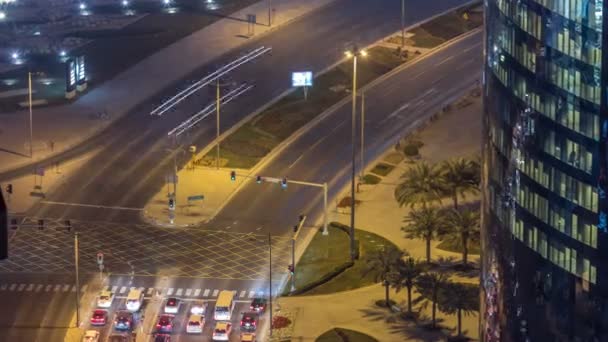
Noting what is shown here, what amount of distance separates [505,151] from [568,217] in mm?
9879

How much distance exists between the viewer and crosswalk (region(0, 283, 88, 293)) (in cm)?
19500

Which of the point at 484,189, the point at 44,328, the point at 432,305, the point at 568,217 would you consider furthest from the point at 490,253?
the point at 44,328

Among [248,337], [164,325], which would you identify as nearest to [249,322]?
[248,337]

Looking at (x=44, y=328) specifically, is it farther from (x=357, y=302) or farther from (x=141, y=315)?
(x=357, y=302)

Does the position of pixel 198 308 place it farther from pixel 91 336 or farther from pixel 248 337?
pixel 91 336

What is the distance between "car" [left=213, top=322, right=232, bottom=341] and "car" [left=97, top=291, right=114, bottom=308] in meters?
12.5

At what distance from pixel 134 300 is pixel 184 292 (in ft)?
20.7

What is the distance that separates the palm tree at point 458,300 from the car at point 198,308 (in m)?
24.2

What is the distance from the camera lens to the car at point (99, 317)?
187 m

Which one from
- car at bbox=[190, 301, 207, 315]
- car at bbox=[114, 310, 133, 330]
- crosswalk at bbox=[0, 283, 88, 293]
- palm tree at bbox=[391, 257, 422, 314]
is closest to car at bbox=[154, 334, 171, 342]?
car at bbox=[114, 310, 133, 330]

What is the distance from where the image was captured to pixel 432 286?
7244 inches

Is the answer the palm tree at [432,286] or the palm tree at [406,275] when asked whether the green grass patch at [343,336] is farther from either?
the palm tree at [432,286]

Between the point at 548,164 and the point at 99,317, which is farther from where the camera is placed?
the point at 99,317

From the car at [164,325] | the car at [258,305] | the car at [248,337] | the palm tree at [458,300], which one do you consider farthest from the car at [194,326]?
the palm tree at [458,300]
